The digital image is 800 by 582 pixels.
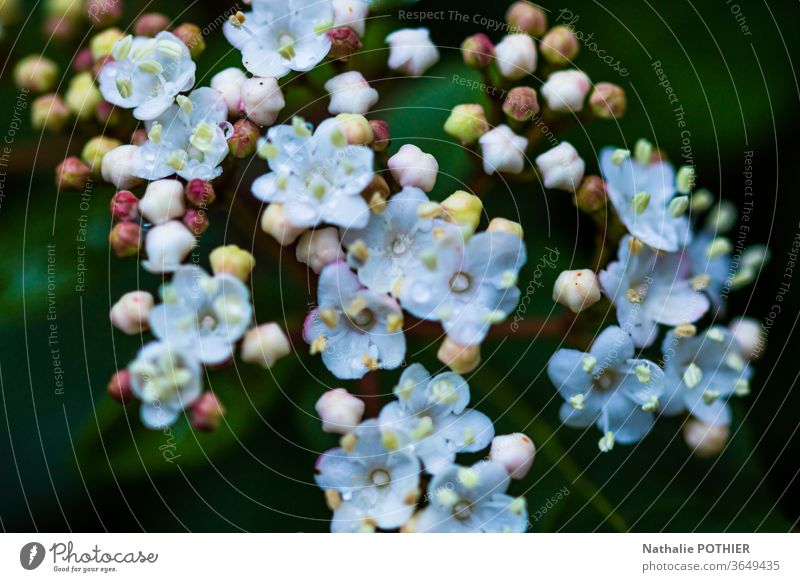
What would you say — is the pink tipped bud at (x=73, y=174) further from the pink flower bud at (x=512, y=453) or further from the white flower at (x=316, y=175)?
the pink flower bud at (x=512, y=453)

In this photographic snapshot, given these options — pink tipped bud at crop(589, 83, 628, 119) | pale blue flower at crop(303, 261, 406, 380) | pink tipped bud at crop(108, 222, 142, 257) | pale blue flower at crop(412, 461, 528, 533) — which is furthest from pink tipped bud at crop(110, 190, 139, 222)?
pink tipped bud at crop(589, 83, 628, 119)

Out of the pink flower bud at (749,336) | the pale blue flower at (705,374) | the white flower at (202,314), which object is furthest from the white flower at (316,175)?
the pink flower bud at (749,336)
